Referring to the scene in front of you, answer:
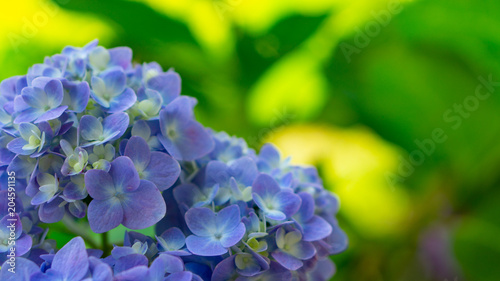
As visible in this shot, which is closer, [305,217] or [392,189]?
[305,217]

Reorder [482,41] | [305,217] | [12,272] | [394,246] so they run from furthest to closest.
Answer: [394,246] → [482,41] → [305,217] → [12,272]

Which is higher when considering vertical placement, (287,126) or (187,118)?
(187,118)

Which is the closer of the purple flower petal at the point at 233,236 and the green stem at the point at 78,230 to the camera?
the purple flower petal at the point at 233,236

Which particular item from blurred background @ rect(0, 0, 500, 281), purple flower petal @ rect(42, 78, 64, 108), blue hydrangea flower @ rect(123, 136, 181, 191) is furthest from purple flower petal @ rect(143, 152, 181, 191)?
blurred background @ rect(0, 0, 500, 281)

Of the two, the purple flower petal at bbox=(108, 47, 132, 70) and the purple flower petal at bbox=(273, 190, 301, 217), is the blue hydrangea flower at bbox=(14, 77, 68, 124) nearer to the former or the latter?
the purple flower petal at bbox=(108, 47, 132, 70)

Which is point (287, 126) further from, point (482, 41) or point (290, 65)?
point (482, 41)

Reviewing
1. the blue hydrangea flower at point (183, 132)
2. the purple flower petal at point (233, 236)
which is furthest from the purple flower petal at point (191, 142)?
the purple flower petal at point (233, 236)

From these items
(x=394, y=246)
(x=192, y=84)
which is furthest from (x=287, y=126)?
(x=394, y=246)

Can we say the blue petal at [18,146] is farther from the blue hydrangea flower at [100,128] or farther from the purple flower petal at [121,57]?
the purple flower petal at [121,57]
